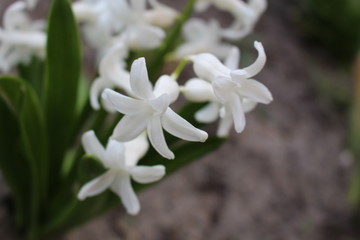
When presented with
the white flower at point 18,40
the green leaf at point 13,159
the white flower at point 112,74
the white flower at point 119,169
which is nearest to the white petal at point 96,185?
the white flower at point 119,169

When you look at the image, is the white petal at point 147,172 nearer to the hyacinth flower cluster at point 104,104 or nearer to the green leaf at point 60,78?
the hyacinth flower cluster at point 104,104

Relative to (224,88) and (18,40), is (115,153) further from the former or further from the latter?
(18,40)

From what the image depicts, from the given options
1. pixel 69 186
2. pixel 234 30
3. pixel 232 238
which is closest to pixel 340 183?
pixel 232 238

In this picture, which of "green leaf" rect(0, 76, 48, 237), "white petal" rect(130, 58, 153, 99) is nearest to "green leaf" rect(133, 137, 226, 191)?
"green leaf" rect(0, 76, 48, 237)

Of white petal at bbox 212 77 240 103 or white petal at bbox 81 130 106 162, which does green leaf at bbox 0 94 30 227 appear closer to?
white petal at bbox 81 130 106 162

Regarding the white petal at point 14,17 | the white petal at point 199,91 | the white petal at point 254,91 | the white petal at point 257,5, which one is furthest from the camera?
the white petal at point 257,5
